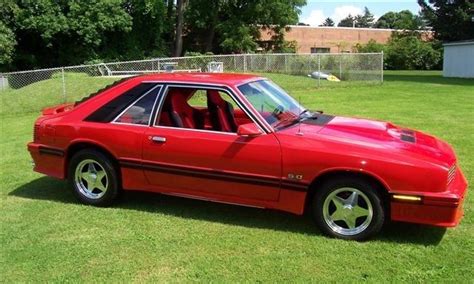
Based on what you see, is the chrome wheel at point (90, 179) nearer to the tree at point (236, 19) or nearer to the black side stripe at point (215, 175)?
the black side stripe at point (215, 175)

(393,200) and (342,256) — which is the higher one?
(393,200)

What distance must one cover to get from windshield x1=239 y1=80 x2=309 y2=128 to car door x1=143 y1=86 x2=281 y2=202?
0.80 feet

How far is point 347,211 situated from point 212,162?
4.57 ft

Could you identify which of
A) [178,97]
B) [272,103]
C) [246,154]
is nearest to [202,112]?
[178,97]

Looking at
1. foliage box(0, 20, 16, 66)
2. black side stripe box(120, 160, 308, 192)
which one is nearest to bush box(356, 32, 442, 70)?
foliage box(0, 20, 16, 66)

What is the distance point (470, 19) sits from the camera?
4141 cm

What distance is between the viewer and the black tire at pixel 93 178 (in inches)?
228

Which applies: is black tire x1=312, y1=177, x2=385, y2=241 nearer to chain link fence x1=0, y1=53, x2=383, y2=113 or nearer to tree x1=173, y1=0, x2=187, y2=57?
Answer: chain link fence x1=0, y1=53, x2=383, y2=113

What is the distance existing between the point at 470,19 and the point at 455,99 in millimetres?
27664

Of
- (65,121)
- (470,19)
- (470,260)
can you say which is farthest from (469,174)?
(470,19)

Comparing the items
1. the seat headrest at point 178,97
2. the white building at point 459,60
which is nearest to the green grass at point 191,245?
the seat headrest at point 178,97

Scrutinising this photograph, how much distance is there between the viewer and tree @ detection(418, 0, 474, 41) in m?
41.6

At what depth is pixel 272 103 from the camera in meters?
5.62

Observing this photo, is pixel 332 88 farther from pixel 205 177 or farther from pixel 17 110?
pixel 205 177
